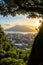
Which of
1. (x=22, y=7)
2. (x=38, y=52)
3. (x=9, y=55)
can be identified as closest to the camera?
(x=38, y=52)

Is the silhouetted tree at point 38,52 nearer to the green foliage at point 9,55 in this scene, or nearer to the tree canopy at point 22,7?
the tree canopy at point 22,7

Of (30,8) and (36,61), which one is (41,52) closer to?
(36,61)

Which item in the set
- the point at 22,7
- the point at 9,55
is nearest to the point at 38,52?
the point at 22,7

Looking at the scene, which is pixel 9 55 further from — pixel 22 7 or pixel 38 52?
pixel 38 52

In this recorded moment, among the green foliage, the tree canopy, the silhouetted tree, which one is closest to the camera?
the silhouetted tree

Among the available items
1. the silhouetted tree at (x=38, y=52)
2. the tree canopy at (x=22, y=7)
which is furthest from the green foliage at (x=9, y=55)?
the silhouetted tree at (x=38, y=52)

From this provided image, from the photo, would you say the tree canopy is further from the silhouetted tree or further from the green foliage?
the green foliage

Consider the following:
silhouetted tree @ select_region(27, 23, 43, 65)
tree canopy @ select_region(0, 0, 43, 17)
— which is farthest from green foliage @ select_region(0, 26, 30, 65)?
silhouetted tree @ select_region(27, 23, 43, 65)

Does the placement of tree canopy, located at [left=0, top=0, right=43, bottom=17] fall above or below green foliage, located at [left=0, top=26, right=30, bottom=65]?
above

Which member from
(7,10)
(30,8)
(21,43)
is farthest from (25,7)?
(21,43)
